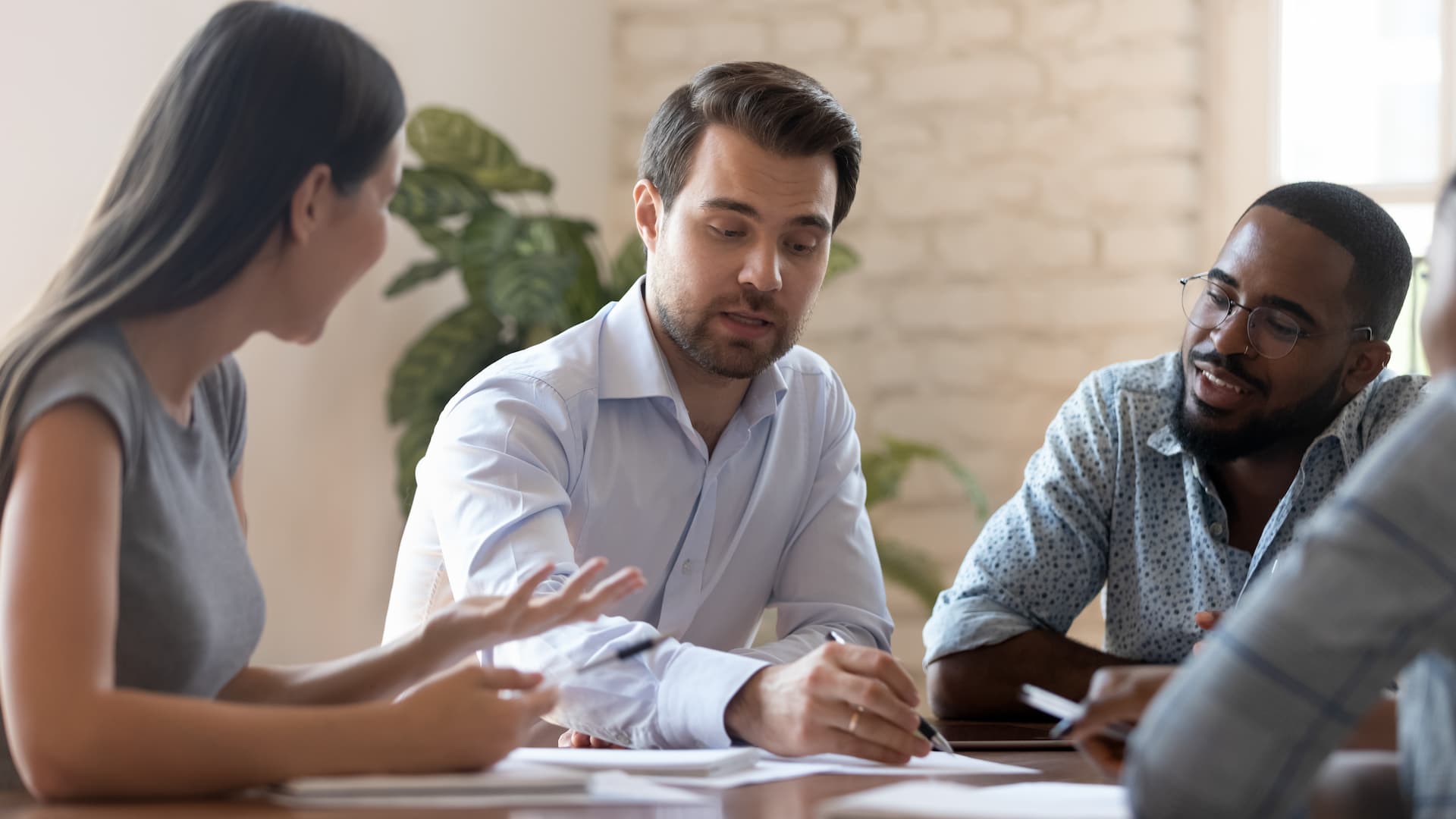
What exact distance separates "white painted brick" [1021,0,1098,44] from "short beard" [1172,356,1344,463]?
180cm

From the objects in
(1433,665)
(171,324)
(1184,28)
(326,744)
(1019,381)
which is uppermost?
(1184,28)

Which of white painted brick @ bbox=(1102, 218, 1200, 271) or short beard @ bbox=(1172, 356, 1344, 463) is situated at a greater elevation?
white painted brick @ bbox=(1102, 218, 1200, 271)

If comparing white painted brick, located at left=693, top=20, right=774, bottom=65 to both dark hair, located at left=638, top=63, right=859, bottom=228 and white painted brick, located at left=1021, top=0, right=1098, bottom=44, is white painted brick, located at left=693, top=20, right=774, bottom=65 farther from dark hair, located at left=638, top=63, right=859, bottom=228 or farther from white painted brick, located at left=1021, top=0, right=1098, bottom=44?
dark hair, located at left=638, top=63, right=859, bottom=228

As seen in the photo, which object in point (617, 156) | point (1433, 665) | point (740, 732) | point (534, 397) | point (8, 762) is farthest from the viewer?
point (617, 156)

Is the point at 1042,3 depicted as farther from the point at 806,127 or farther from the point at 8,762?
the point at 8,762

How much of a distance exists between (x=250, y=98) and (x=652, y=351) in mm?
822

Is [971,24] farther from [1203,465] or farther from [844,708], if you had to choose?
[844,708]

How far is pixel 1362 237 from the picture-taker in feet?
6.15

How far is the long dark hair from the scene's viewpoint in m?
1.00

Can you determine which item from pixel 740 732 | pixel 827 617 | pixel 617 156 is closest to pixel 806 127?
pixel 827 617

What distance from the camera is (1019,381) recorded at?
3.49 meters

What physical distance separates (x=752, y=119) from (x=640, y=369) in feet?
1.13

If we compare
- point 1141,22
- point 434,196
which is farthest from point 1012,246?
point 434,196

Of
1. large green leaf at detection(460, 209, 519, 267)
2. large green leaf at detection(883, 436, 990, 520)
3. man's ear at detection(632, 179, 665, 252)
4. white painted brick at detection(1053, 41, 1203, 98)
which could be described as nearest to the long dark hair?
man's ear at detection(632, 179, 665, 252)
